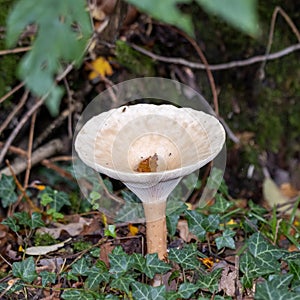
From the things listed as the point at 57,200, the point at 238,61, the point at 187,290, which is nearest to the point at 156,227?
the point at 187,290

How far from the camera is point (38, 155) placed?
268 centimetres

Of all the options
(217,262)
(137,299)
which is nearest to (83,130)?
(137,299)

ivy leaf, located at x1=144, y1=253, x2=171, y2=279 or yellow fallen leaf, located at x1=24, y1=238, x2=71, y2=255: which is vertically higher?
ivy leaf, located at x1=144, y1=253, x2=171, y2=279

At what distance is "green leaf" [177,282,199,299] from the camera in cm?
170

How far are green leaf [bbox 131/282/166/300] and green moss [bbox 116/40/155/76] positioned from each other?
1.40m

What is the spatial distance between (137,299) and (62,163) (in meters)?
1.28

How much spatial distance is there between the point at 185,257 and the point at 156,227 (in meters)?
0.15

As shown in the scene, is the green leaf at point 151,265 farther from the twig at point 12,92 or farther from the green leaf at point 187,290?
the twig at point 12,92

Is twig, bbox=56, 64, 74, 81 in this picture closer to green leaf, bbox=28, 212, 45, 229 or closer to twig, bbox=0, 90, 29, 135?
twig, bbox=0, 90, 29, 135

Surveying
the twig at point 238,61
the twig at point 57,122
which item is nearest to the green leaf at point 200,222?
the twig at point 57,122

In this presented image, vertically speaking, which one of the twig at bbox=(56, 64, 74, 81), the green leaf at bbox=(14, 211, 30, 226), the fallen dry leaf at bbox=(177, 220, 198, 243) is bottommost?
the fallen dry leaf at bbox=(177, 220, 198, 243)

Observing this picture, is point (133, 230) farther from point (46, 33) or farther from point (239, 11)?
point (239, 11)

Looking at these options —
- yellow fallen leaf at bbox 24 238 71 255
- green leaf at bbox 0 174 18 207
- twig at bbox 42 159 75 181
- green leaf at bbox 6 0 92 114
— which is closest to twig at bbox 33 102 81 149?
twig at bbox 42 159 75 181

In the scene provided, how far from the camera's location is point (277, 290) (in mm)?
1563
